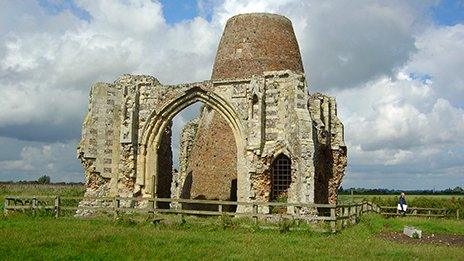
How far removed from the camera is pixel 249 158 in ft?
69.3

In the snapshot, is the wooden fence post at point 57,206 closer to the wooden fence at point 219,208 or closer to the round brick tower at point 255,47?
the wooden fence at point 219,208

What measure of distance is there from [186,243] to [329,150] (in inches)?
508

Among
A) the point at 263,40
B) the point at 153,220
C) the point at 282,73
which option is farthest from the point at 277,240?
the point at 263,40

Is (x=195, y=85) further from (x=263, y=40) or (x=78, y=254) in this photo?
(x=78, y=254)

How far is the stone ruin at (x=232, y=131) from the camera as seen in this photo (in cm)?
2097

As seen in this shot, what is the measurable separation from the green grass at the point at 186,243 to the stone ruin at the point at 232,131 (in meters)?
4.81

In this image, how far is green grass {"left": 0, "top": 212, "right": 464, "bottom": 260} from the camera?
11.0 metres

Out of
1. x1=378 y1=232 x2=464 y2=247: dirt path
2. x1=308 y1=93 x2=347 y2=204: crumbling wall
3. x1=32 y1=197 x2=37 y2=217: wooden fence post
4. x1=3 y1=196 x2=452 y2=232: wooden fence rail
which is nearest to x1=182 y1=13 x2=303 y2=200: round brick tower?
x1=3 y1=196 x2=452 y2=232: wooden fence rail

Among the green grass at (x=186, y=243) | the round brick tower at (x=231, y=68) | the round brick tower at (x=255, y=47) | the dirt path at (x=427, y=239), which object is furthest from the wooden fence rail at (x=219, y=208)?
the round brick tower at (x=255, y=47)

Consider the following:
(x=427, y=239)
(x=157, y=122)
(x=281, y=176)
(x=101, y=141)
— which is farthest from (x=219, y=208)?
(x=101, y=141)

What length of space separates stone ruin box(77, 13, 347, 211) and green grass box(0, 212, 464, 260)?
15.8 feet

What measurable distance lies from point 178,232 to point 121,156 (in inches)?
342

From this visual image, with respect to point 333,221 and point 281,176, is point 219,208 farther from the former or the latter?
point 281,176

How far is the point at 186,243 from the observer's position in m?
12.8
